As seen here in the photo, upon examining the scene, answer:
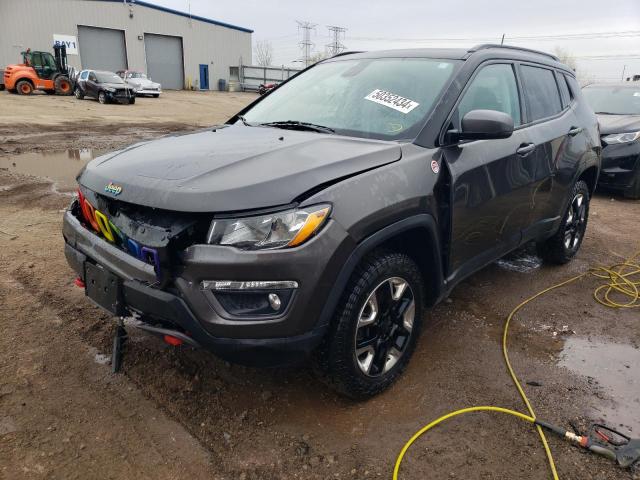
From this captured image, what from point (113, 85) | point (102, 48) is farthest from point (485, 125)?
point (102, 48)

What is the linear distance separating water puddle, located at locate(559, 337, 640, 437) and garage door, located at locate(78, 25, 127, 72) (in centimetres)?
4220

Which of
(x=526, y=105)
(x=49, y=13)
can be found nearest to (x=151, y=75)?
(x=49, y=13)

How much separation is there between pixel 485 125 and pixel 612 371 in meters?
1.73

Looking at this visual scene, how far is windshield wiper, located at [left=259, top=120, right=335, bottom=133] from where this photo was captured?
2.92 m

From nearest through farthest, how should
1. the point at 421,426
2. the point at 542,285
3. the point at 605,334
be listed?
1. the point at 421,426
2. the point at 605,334
3. the point at 542,285

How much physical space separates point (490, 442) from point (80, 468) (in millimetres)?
1852

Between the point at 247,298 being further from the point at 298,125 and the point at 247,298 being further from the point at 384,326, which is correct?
the point at 298,125

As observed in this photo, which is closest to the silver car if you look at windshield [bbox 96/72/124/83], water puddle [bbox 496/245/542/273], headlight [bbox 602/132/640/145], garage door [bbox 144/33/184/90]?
windshield [bbox 96/72/124/83]

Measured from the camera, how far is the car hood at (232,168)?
2.00 meters

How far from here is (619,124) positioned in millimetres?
7527

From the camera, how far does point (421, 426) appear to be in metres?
2.42

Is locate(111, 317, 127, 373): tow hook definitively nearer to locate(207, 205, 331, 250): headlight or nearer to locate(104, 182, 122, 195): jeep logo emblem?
locate(104, 182, 122, 195): jeep logo emblem

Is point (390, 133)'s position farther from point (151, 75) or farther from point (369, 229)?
point (151, 75)

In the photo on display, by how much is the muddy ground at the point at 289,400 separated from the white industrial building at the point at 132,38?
128 feet
